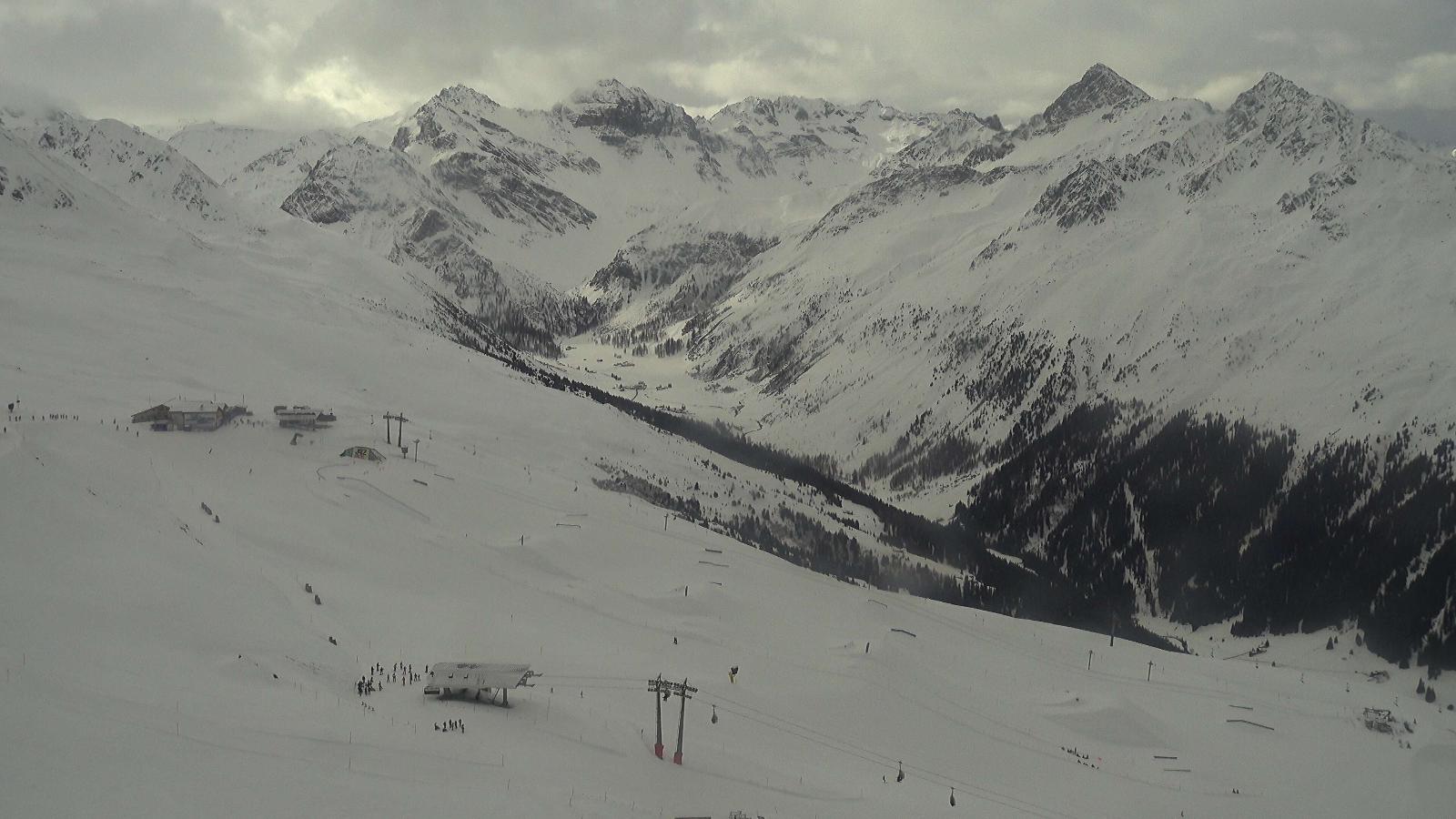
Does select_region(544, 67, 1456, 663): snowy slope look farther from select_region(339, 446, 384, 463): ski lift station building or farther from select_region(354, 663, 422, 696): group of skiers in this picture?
select_region(354, 663, 422, 696): group of skiers

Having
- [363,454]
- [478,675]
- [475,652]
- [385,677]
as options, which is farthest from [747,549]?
[478,675]

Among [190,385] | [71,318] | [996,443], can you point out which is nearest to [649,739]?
[190,385]

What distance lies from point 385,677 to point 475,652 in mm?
7033

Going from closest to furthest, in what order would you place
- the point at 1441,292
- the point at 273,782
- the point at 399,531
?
the point at 273,782 < the point at 399,531 < the point at 1441,292

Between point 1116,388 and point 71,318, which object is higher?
point 1116,388

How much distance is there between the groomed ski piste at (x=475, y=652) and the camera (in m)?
30.5

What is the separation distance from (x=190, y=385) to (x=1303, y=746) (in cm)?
9285

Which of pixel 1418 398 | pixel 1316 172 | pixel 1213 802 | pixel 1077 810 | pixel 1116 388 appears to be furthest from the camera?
pixel 1316 172

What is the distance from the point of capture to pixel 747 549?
88.6 meters

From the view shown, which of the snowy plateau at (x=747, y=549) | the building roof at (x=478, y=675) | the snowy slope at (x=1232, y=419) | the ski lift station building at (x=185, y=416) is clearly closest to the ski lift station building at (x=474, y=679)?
the building roof at (x=478, y=675)

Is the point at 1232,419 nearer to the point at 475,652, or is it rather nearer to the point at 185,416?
the point at 475,652

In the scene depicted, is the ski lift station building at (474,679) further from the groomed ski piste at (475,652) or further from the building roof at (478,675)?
the groomed ski piste at (475,652)

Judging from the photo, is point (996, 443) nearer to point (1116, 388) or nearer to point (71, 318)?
point (1116, 388)

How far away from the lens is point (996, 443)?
16600 cm
